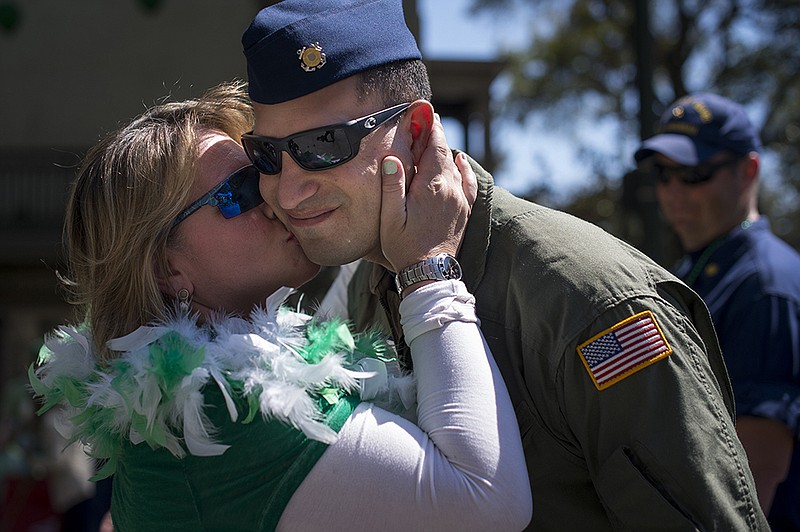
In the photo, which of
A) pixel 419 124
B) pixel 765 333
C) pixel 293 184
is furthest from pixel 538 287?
pixel 765 333

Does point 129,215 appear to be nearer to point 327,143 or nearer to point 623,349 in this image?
point 327,143

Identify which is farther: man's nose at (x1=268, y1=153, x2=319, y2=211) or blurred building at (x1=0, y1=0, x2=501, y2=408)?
blurred building at (x1=0, y1=0, x2=501, y2=408)

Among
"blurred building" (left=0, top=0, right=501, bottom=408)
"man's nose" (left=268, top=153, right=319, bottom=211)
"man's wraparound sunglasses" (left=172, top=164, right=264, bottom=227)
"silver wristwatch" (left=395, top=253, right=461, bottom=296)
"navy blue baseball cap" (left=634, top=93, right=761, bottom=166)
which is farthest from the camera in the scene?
"blurred building" (left=0, top=0, right=501, bottom=408)

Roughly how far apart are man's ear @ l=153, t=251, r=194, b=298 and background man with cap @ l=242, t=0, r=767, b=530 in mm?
284

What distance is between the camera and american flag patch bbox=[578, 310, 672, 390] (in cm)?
187

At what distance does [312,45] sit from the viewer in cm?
206

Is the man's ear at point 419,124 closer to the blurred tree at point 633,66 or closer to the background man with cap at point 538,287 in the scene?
the background man with cap at point 538,287

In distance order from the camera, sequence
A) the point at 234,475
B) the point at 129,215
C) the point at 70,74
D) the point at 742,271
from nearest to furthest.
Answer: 1. the point at 234,475
2. the point at 129,215
3. the point at 742,271
4. the point at 70,74

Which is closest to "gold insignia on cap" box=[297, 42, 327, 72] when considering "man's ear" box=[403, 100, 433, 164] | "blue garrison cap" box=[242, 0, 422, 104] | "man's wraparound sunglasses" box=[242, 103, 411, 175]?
"blue garrison cap" box=[242, 0, 422, 104]

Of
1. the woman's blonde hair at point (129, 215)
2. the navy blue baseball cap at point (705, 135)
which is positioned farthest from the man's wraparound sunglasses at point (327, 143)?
the navy blue baseball cap at point (705, 135)

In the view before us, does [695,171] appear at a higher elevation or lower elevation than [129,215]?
lower

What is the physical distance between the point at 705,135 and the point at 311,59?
8.23ft

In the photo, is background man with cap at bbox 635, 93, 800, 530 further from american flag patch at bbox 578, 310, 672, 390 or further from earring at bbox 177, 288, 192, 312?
earring at bbox 177, 288, 192, 312

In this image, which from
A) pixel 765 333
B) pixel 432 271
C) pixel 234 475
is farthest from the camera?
pixel 765 333
